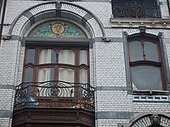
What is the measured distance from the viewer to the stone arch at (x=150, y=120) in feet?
34.2

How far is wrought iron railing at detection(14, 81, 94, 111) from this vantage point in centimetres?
1057

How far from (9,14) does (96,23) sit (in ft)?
10.9

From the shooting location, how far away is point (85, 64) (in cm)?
1199

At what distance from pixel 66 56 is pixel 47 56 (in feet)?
2.28

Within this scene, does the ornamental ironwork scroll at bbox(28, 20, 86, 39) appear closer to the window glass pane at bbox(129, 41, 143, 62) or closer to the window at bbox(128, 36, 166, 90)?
the window glass pane at bbox(129, 41, 143, 62)

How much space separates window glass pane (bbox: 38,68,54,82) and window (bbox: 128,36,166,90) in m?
2.85

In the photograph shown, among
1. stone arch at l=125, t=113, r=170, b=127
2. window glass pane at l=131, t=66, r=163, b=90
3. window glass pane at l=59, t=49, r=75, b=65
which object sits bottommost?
stone arch at l=125, t=113, r=170, b=127

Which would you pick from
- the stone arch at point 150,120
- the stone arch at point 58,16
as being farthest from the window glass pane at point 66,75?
the stone arch at point 150,120

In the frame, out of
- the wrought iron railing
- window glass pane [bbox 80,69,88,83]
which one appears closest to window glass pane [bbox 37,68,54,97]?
the wrought iron railing

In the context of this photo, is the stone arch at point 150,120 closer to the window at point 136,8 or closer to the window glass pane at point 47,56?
the window glass pane at point 47,56

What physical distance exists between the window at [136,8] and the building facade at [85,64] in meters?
0.04

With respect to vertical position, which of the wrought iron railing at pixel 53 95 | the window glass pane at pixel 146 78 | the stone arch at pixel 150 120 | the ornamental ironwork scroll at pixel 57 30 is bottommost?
the stone arch at pixel 150 120

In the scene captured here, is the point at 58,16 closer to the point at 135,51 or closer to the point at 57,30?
the point at 57,30

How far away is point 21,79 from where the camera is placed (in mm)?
11445
